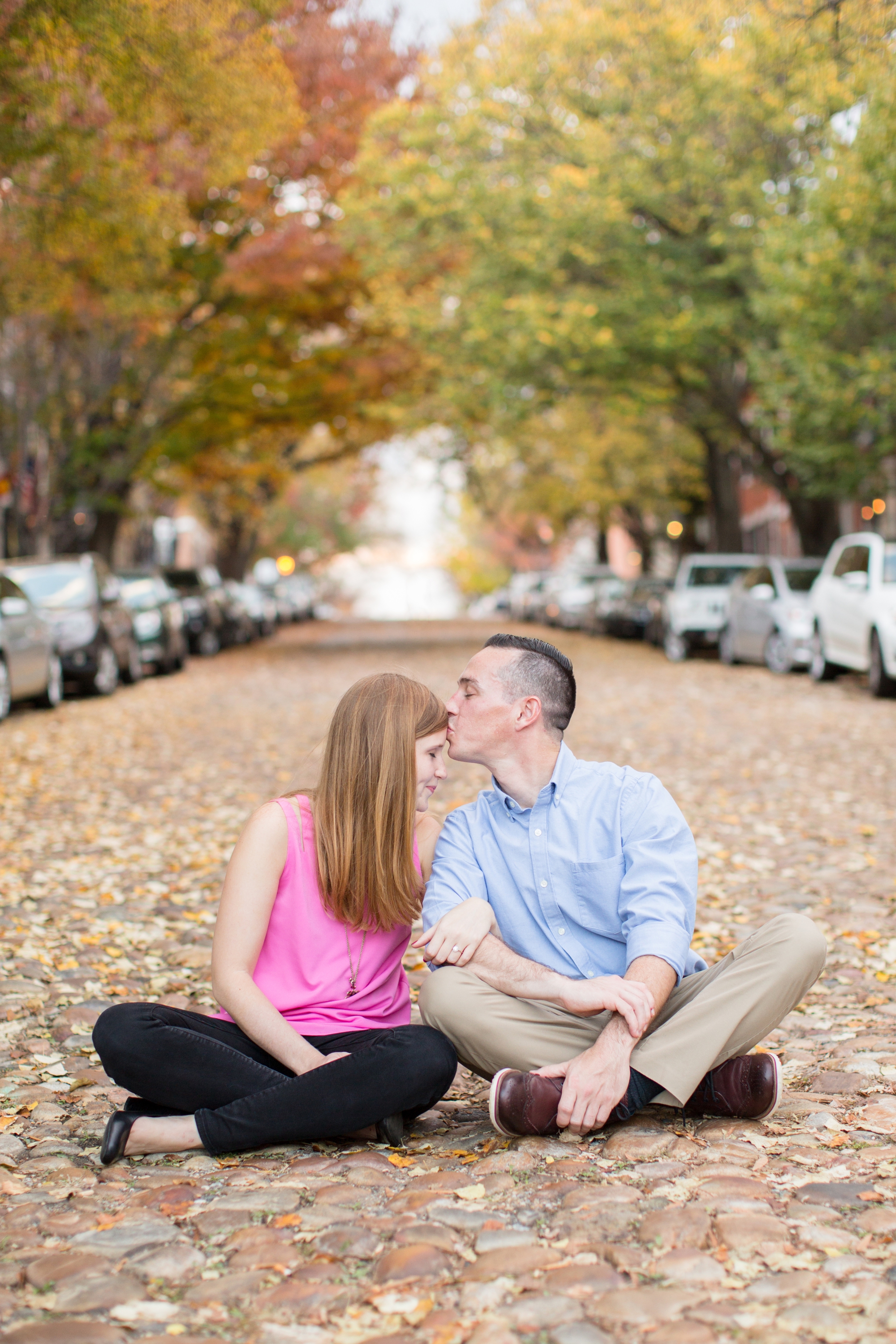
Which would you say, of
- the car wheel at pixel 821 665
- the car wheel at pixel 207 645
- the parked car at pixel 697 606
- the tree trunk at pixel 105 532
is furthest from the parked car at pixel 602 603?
the car wheel at pixel 821 665

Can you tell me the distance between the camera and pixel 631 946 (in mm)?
3793

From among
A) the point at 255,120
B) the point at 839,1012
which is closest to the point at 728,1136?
the point at 839,1012

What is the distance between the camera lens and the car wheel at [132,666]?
21375 mm

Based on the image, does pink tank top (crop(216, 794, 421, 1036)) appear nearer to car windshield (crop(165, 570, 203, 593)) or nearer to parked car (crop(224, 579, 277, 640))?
car windshield (crop(165, 570, 203, 593))

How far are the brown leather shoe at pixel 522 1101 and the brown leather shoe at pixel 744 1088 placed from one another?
425 mm

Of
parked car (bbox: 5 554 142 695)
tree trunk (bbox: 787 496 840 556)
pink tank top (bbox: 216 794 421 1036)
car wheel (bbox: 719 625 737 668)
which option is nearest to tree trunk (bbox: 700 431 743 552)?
tree trunk (bbox: 787 496 840 556)

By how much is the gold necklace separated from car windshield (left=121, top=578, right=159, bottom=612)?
19.5 metres

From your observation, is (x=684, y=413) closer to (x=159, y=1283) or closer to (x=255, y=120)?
(x=255, y=120)

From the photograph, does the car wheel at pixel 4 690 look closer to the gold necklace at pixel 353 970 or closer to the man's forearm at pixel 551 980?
the gold necklace at pixel 353 970

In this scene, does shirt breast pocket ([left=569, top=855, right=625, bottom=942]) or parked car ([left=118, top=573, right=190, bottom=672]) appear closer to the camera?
shirt breast pocket ([left=569, top=855, right=625, bottom=942])

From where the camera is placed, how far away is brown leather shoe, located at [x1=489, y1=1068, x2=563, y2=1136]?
3.74 m

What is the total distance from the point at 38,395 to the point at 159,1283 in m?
22.8

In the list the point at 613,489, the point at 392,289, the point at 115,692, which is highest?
the point at 392,289

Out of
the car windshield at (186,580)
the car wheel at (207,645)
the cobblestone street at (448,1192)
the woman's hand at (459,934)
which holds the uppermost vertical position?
the car windshield at (186,580)
